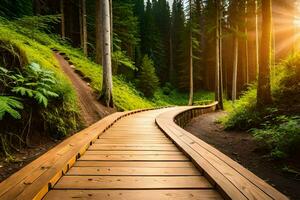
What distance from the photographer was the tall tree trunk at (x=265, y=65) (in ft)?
33.6

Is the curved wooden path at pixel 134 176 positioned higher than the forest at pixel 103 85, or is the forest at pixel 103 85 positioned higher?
the forest at pixel 103 85

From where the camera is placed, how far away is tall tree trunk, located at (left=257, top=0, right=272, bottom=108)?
10.2 metres

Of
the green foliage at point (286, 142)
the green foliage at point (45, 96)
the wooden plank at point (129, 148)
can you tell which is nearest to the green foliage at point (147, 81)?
the green foliage at point (45, 96)

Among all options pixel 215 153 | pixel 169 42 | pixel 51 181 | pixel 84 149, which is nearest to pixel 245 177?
pixel 215 153

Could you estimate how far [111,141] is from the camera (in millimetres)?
6086

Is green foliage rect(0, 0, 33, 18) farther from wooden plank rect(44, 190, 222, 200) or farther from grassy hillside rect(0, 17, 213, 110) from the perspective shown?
wooden plank rect(44, 190, 222, 200)

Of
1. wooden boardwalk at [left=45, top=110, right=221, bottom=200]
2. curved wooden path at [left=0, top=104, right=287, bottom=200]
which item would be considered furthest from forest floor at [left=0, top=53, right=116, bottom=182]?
wooden boardwalk at [left=45, top=110, right=221, bottom=200]

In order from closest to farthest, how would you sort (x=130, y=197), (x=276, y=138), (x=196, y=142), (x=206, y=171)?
(x=130, y=197), (x=206, y=171), (x=196, y=142), (x=276, y=138)

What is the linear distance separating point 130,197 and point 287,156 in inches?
191

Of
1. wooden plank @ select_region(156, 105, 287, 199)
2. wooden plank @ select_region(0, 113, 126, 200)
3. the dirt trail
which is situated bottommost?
wooden plank @ select_region(156, 105, 287, 199)

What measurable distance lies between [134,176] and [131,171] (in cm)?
22

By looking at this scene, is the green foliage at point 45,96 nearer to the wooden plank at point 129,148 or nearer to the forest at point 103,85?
the forest at point 103,85

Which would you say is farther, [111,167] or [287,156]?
[287,156]

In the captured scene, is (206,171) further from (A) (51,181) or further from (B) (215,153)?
(A) (51,181)
